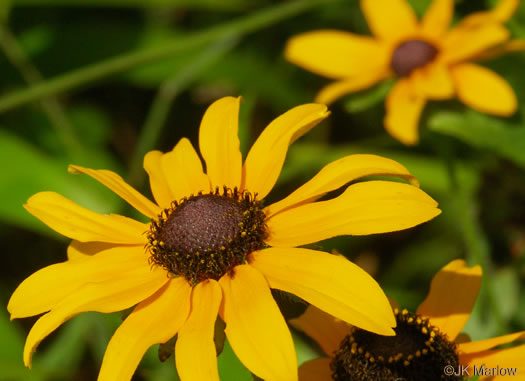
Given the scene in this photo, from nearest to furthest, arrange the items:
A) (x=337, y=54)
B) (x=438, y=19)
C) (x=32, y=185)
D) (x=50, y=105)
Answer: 1. (x=438, y=19)
2. (x=337, y=54)
3. (x=32, y=185)
4. (x=50, y=105)

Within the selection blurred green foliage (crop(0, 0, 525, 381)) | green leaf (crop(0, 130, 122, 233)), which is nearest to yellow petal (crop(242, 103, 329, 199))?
blurred green foliage (crop(0, 0, 525, 381))

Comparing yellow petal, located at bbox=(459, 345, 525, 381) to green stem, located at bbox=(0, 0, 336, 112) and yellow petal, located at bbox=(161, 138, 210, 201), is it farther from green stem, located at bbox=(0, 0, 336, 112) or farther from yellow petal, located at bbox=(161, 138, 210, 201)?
green stem, located at bbox=(0, 0, 336, 112)

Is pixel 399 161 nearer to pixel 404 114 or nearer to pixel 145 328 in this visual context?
pixel 404 114

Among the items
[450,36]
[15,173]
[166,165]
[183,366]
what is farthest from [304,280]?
[15,173]

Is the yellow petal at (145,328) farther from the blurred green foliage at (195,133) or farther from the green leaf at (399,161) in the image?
the green leaf at (399,161)

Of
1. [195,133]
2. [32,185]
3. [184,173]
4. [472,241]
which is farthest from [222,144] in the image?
[195,133]

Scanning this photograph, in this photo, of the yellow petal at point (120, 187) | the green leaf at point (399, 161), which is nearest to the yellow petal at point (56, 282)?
the yellow petal at point (120, 187)

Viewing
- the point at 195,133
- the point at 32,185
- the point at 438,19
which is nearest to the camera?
the point at 438,19
